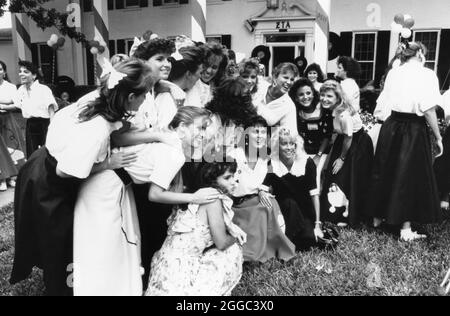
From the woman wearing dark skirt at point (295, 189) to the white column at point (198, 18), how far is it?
1.17 m

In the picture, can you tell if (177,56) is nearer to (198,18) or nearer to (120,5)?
(198,18)

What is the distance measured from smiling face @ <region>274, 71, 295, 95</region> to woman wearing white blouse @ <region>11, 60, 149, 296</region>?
1931 millimetres

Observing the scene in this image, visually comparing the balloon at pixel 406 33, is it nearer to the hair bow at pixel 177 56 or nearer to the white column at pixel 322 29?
the white column at pixel 322 29

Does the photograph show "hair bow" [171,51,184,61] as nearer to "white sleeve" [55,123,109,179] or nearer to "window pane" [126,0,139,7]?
"white sleeve" [55,123,109,179]

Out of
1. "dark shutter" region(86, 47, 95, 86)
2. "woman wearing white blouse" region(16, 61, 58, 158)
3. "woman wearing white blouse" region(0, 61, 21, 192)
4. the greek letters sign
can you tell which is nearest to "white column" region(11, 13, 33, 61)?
"woman wearing white blouse" region(0, 61, 21, 192)

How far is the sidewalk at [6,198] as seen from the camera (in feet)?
19.0

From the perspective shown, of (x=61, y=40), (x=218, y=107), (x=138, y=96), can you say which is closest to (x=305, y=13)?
(x=61, y=40)

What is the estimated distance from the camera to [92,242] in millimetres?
2553

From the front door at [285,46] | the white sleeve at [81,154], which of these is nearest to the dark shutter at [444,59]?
the front door at [285,46]

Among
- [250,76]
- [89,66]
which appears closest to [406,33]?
[250,76]

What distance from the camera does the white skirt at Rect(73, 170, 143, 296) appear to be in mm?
2562

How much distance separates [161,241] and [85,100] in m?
1.20

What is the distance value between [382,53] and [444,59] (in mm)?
1712

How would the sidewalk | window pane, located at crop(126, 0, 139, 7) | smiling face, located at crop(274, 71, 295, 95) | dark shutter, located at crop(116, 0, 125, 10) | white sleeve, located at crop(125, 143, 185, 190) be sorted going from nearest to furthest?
white sleeve, located at crop(125, 143, 185, 190)
smiling face, located at crop(274, 71, 295, 95)
the sidewalk
window pane, located at crop(126, 0, 139, 7)
dark shutter, located at crop(116, 0, 125, 10)
